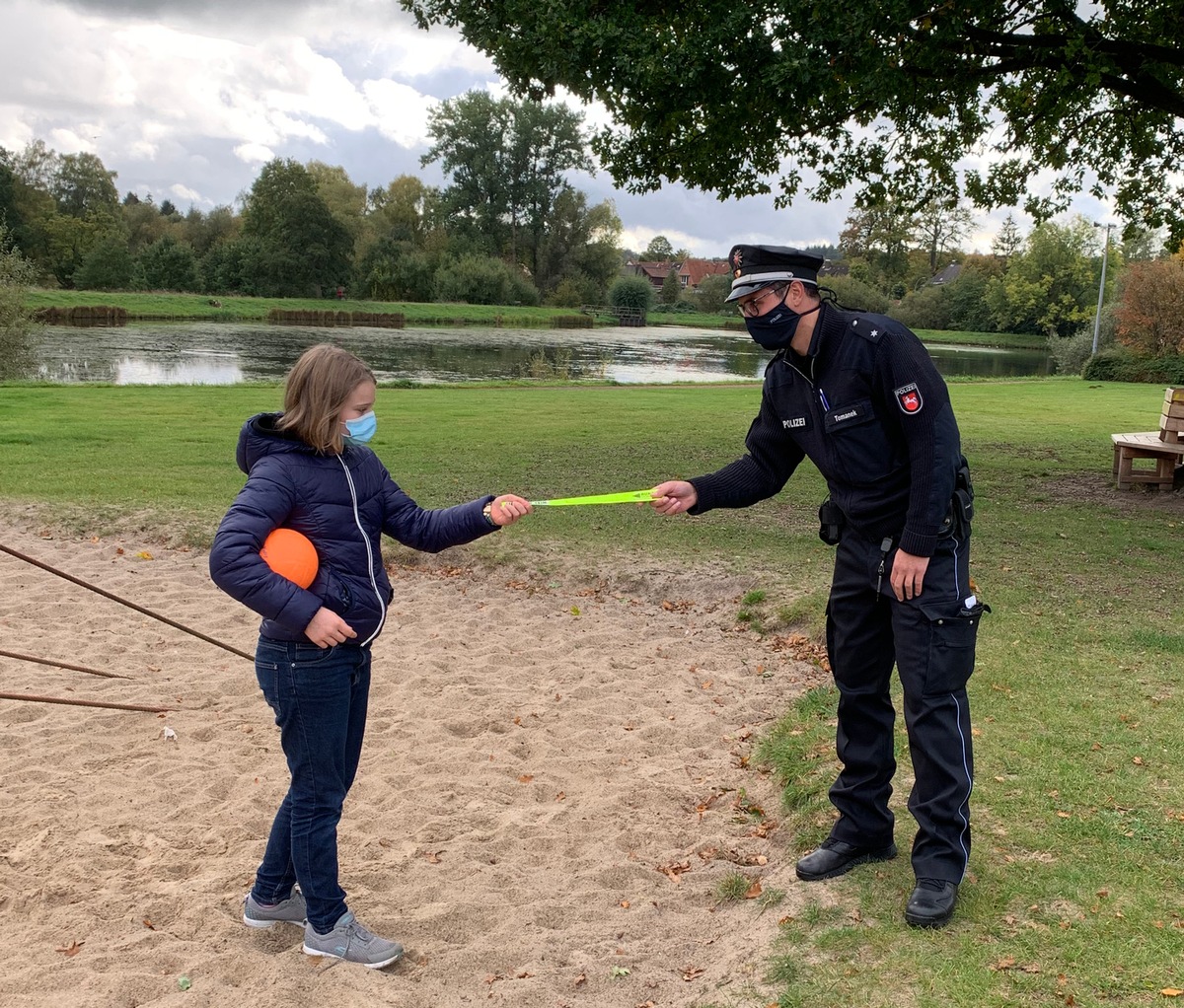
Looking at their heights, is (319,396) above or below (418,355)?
above

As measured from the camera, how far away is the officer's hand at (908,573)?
12.6ft

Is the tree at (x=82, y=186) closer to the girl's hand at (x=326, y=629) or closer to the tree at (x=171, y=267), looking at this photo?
the tree at (x=171, y=267)

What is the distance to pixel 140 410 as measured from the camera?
19234 millimetres

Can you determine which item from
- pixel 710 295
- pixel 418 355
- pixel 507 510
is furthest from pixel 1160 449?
pixel 710 295

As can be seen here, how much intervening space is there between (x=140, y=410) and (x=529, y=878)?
16.9m

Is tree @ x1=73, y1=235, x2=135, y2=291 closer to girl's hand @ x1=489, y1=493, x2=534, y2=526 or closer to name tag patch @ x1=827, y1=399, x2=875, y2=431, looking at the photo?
girl's hand @ x1=489, y1=493, x2=534, y2=526

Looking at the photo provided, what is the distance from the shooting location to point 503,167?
3910 inches

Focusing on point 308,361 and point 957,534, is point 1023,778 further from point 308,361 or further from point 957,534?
point 308,361

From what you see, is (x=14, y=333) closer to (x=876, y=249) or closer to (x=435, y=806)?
(x=435, y=806)

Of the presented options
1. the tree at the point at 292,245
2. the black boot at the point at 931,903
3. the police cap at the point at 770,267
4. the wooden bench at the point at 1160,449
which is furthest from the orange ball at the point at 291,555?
the tree at the point at 292,245

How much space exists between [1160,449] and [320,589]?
1196 cm

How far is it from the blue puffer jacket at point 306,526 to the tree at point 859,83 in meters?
7.72

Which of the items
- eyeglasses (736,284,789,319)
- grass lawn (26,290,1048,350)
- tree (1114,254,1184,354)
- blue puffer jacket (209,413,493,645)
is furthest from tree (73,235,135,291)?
eyeglasses (736,284,789,319)

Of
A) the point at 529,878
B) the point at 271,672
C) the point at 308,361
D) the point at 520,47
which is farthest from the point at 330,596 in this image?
the point at 520,47
